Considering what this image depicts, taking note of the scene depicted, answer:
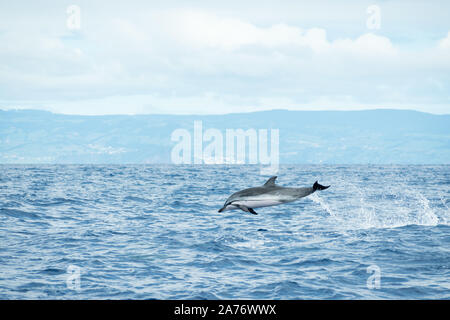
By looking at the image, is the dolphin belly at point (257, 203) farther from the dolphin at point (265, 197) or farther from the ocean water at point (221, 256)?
the ocean water at point (221, 256)

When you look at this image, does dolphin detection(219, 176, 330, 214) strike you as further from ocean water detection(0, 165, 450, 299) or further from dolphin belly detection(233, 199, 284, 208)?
ocean water detection(0, 165, 450, 299)

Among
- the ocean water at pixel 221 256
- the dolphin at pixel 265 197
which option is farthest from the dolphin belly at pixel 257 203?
the ocean water at pixel 221 256

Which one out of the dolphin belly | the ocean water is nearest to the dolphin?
the dolphin belly

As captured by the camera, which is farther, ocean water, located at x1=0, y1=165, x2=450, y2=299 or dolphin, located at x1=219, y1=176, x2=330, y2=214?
ocean water, located at x1=0, y1=165, x2=450, y2=299

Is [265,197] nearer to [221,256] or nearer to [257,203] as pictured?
[257,203]

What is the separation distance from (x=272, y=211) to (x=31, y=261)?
1747cm

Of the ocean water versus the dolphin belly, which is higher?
the dolphin belly

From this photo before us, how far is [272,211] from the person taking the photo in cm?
3114

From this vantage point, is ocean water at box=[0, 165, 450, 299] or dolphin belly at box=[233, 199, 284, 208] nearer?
dolphin belly at box=[233, 199, 284, 208]

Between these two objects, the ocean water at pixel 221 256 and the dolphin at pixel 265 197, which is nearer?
the dolphin at pixel 265 197

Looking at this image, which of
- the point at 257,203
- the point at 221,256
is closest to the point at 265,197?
the point at 257,203

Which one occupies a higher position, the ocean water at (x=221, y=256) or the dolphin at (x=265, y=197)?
the dolphin at (x=265, y=197)

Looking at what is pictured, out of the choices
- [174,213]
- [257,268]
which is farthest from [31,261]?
[174,213]

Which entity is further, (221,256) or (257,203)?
(221,256)
